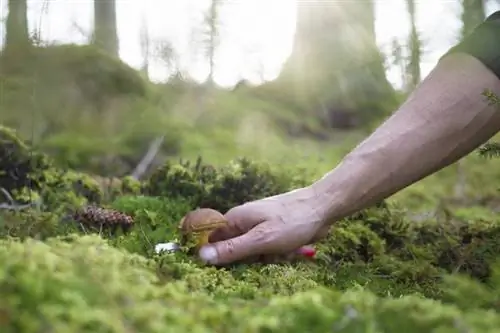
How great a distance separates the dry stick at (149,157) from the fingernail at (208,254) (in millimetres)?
2805

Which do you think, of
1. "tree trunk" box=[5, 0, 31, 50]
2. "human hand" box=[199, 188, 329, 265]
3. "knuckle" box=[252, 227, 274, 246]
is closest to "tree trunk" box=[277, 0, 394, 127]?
"tree trunk" box=[5, 0, 31, 50]

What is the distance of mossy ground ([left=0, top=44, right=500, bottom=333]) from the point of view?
69 centimetres

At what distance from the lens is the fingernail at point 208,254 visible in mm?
1648

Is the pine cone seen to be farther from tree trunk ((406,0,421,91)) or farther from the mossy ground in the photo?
tree trunk ((406,0,421,91))

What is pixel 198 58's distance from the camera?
5430 millimetres

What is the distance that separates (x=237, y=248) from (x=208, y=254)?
0.30 feet

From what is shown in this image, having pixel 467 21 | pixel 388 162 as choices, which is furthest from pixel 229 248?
pixel 467 21

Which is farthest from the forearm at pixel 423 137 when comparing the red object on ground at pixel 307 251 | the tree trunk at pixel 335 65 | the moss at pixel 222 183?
the tree trunk at pixel 335 65

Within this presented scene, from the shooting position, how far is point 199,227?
1747 millimetres

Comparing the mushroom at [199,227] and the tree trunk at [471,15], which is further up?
the tree trunk at [471,15]

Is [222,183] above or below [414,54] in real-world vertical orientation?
below

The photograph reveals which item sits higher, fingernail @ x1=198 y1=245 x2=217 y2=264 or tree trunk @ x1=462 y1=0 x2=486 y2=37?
tree trunk @ x1=462 y1=0 x2=486 y2=37

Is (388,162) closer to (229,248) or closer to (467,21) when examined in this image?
(229,248)

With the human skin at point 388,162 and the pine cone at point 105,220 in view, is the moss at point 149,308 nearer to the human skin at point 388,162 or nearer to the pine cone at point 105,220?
the human skin at point 388,162
